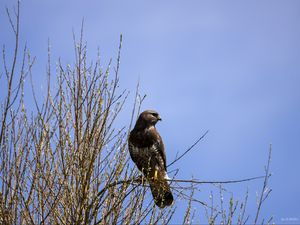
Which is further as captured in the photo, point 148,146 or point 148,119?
point 148,119

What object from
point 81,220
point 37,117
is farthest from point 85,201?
point 37,117

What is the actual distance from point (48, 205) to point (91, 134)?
3.11 ft

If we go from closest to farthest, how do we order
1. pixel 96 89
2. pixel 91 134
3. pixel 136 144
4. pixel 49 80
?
pixel 91 134
pixel 96 89
pixel 49 80
pixel 136 144

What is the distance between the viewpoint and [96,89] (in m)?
4.38

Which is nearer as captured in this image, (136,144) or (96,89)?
(96,89)

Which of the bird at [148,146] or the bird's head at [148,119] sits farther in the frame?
the bird's head at [148,119]

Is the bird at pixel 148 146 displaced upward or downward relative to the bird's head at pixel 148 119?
downward

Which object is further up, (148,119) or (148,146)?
(148,119)

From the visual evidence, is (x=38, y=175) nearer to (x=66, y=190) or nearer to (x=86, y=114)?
(x=66, y=190)

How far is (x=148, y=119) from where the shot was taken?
263 inches

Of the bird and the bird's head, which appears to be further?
the bird's head

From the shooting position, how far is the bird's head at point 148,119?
21.8 ft

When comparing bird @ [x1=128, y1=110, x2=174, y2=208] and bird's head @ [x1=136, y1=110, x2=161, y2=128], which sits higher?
bird's head @ [x1=136, y1=110, x2=161, y2=128]

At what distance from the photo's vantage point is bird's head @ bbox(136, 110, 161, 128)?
6.64 metres
